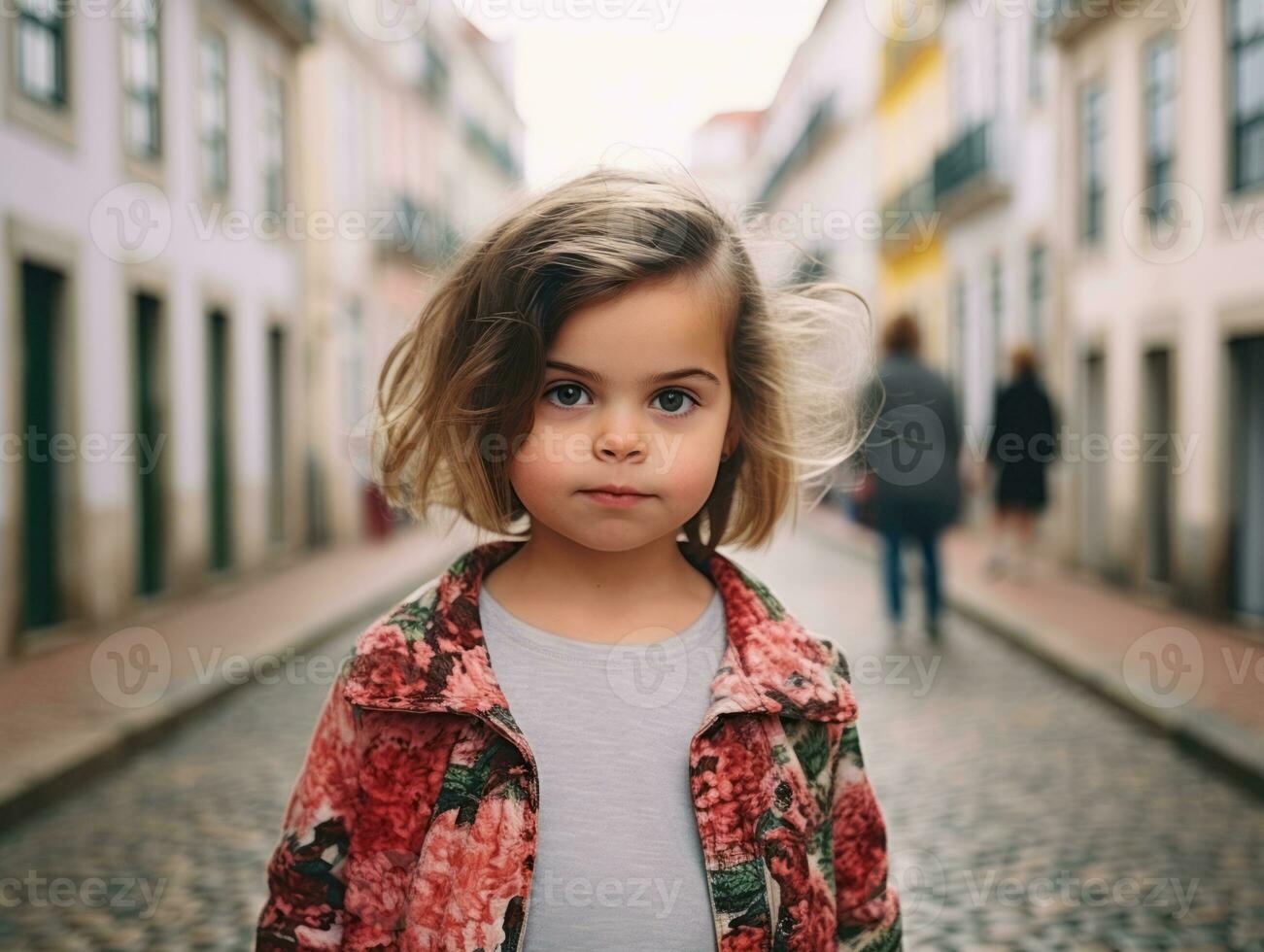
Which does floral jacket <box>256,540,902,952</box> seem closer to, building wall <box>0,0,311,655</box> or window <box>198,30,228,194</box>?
building wall <box>0,0,311,655</box>

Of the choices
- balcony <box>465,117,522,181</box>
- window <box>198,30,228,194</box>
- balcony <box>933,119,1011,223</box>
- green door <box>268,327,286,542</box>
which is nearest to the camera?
window <box>198,30,228,194</box>

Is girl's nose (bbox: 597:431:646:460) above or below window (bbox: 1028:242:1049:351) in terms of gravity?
below

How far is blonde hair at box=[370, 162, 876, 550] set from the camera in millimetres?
1700

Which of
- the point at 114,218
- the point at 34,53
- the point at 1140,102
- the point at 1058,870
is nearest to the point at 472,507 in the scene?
the point at 1058,870

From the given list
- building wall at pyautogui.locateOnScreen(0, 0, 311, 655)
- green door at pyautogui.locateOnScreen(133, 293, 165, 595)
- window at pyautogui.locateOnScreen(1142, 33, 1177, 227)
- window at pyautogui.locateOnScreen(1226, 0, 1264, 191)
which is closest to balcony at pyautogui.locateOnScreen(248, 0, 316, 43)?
building wall at pyautogui.locateOnScreen(0, 0, 311, 655)

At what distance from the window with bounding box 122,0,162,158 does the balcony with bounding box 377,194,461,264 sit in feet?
26.6

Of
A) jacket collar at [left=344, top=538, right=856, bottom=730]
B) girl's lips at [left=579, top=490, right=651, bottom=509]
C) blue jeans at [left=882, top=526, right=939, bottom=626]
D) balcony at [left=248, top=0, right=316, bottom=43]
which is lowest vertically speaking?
blue jeans at [left=882, top=526, right=939, bottom=626]

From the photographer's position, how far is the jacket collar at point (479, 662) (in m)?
1.65

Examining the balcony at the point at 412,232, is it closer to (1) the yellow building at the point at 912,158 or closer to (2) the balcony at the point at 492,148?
(2) the balcony at the point at 492,148

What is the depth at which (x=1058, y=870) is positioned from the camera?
175 inches

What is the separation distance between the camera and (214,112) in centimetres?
1394

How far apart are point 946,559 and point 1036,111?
5.43 metres

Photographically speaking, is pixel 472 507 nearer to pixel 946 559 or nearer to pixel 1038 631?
pixel 1038 631

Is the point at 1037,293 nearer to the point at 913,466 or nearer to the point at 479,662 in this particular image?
the point at 913,466
